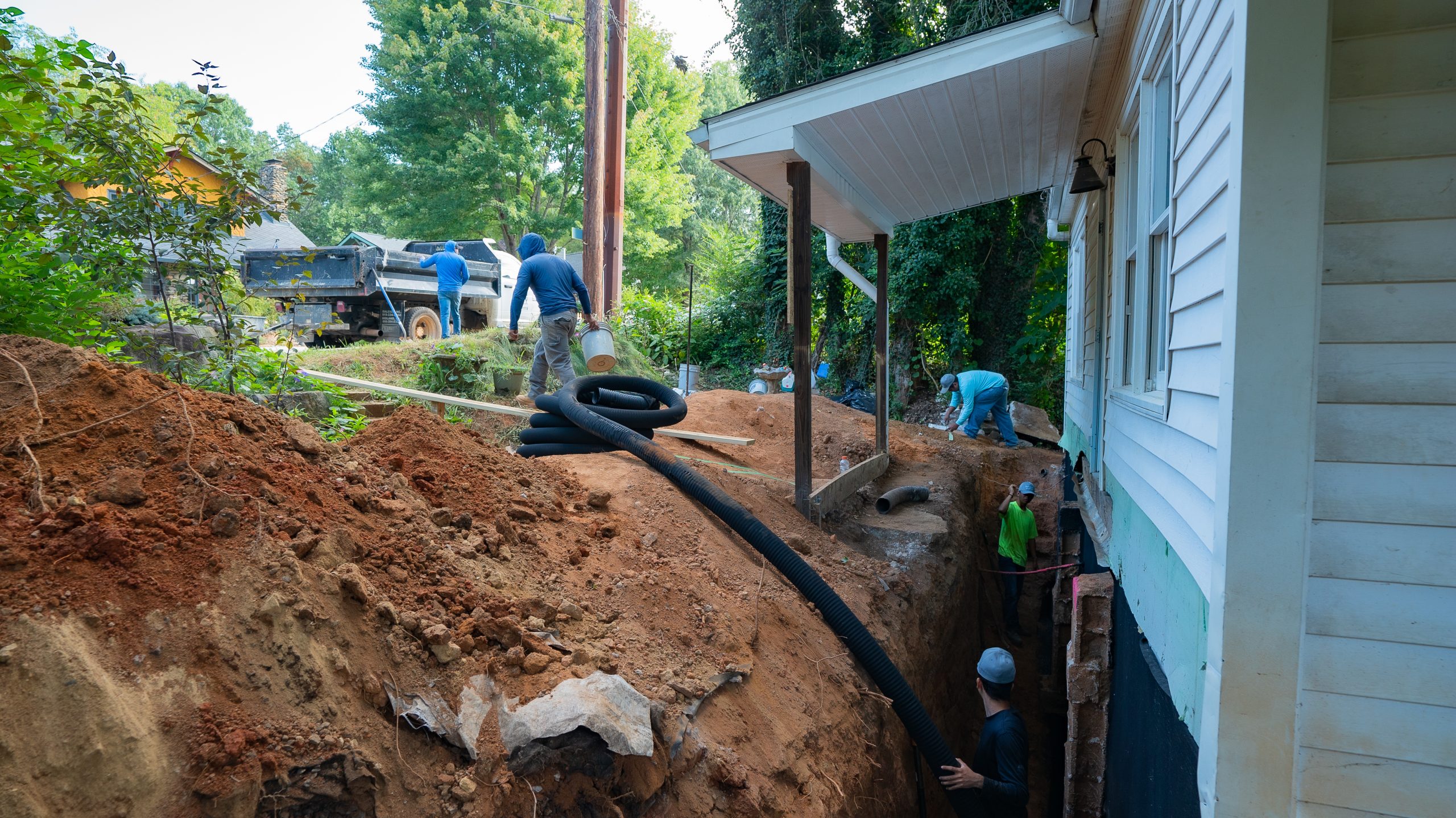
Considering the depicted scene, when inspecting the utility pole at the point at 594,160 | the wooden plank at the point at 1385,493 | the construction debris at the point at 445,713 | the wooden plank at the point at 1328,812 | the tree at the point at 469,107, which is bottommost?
the wooden plank at the point at 1328,812

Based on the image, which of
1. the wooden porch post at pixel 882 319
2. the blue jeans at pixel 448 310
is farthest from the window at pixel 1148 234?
the blue jeans at pixel 448 310

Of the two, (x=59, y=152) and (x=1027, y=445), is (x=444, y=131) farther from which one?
(x=59, y=152)

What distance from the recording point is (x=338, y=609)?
8.43 feet

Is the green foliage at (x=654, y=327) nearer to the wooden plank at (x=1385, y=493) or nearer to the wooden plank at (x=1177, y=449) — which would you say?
the wooden plank at (x=1177, y=449)

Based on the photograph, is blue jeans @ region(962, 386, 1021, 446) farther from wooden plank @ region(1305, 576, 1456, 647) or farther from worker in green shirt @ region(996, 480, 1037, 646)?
wooden plank @ region(1305, 576, 1456, 647)

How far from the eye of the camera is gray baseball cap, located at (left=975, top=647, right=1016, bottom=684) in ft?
15.9

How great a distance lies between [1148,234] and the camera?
14.2 feet

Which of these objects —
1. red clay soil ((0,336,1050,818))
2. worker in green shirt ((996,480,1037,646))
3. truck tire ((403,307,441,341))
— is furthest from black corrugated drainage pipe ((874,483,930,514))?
truck tire ((403,307,441,341))

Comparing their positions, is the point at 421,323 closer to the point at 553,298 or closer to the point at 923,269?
the point at 553,298

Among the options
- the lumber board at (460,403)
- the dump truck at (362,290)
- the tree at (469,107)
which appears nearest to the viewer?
the lumber board at (460,403)

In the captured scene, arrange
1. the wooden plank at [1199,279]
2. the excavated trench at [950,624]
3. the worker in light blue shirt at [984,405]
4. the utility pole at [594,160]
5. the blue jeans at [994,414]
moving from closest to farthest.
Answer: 1. the wooden plank at [1199,279]
2. the excavated trench at [950,624]
3. the utility pole at [594,160]
4. the worker in light blue shirt at [984,405]
5. the blue jeans at [994,414]

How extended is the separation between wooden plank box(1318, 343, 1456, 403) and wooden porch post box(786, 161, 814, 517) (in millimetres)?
3521

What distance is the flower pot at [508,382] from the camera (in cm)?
925

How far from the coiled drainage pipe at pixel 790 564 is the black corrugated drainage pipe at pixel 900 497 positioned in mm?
3113
